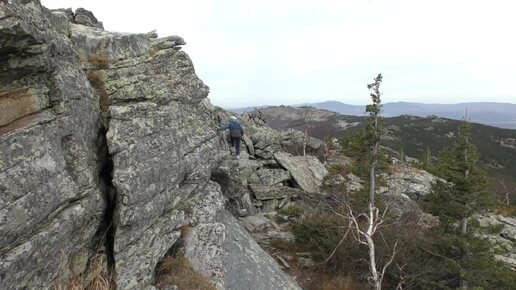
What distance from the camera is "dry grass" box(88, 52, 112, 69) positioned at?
1213 cm

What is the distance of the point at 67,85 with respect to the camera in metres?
8.80

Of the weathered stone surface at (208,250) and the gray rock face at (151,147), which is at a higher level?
the gray rock face at (151,147)

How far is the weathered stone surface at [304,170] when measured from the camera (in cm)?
2612

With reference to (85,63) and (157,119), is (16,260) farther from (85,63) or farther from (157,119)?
(85,63)

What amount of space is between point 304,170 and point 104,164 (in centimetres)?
1919

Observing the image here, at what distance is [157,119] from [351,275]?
10735 mm

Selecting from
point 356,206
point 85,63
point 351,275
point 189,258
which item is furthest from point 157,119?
point 356,206

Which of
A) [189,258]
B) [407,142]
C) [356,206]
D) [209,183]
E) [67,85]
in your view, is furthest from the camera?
[407,142]

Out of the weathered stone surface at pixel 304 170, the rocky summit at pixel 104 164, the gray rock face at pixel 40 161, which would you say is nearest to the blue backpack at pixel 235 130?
the weathered stone surface at pixel 304 170

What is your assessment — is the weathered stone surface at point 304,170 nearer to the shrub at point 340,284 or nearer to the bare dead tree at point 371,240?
the bare dead tree at point 371,240

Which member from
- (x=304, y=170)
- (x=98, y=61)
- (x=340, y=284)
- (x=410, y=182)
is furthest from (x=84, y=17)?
(x=410, y=182)

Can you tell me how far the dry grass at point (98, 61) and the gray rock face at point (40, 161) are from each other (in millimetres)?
2820

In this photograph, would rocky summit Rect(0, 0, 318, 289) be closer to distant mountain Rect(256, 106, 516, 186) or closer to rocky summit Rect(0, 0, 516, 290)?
rocky summit Rect(0, 0, 516, 290)

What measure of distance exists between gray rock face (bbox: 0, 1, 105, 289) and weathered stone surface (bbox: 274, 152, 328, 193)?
18324 mm
